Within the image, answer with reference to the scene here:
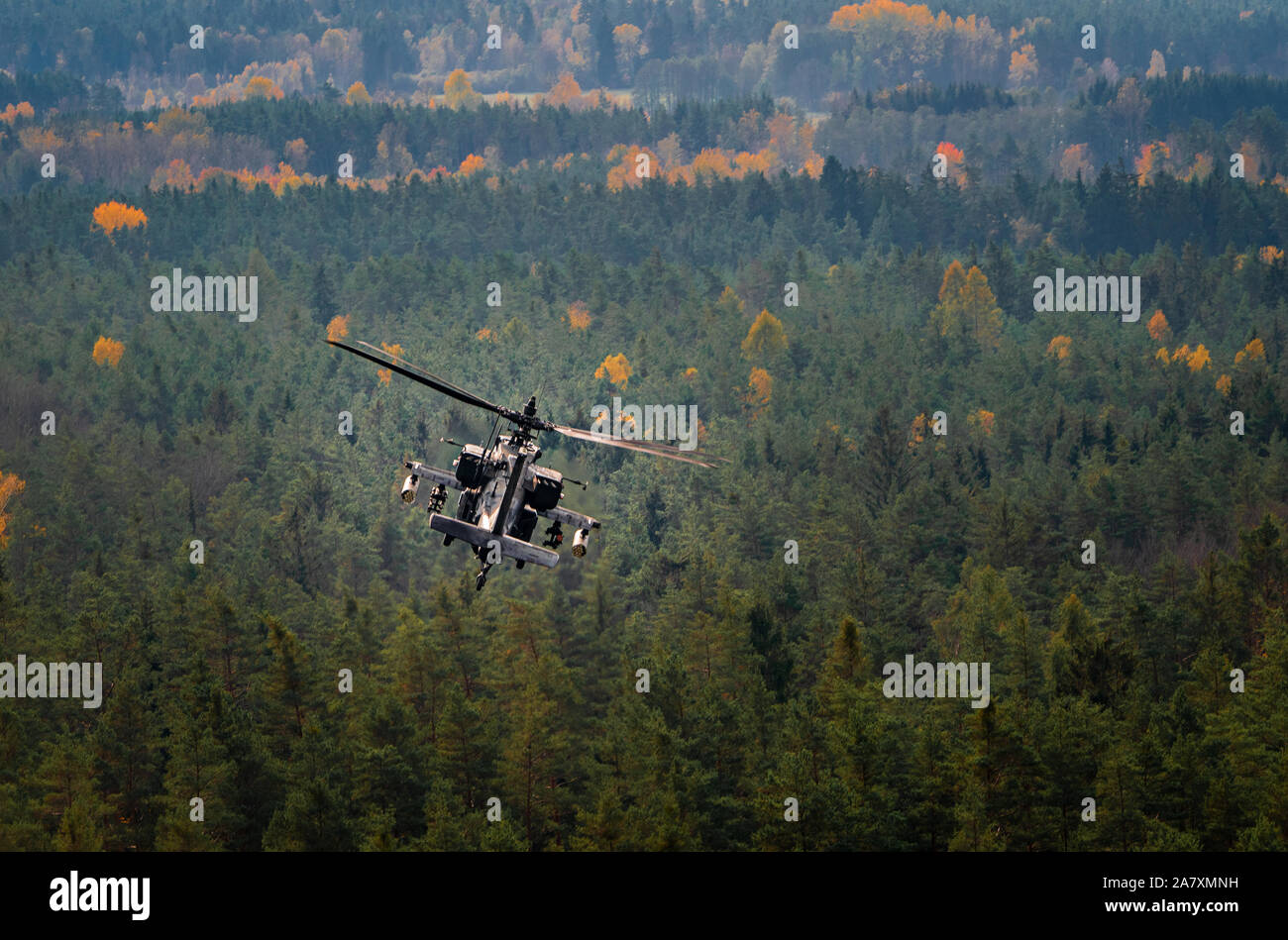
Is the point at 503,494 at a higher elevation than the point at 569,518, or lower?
higher

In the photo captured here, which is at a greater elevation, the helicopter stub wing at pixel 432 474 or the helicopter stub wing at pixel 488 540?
the helicopter stub wing at pixel 432 474

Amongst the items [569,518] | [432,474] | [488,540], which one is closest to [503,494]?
[488,540]

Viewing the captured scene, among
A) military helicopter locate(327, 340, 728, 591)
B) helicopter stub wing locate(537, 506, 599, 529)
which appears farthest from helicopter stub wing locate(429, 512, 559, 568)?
helicopter stub wing locate(537, 506, 599, 529)

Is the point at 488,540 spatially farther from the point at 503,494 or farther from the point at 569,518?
the point at 569,518

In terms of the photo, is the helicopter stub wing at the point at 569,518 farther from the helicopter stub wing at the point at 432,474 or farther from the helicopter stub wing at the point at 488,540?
the helicopter stub wing at the point at 432,474

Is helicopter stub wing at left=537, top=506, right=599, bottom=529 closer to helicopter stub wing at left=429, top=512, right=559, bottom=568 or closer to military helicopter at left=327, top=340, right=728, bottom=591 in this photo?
military helicopter at left=327, top=340, right=728, bottom=591

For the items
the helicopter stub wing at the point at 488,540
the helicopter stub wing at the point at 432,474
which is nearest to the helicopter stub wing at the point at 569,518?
the helicopter stub wing at the point at 488,540

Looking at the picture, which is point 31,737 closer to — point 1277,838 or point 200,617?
point 200,617
